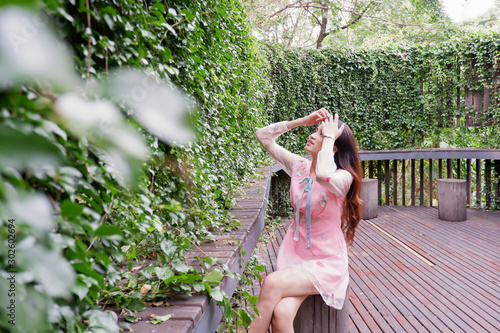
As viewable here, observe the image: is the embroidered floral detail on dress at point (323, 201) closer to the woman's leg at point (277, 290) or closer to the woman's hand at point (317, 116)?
the woman's leg at point (277, 290)

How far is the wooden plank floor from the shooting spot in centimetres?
284

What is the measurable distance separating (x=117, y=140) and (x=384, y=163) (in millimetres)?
9036

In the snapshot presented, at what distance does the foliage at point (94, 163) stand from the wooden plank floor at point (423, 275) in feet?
6.56

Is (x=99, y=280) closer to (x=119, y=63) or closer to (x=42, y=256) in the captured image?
(x=42, y=256)

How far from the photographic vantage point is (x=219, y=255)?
158 cm

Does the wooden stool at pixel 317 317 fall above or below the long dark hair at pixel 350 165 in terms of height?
below

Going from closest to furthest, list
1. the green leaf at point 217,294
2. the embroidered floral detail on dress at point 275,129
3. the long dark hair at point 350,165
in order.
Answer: the green leaf at point 217,294 → the long dark hair at point 350,165 → the embroidered floral detail on dress at point 275,129

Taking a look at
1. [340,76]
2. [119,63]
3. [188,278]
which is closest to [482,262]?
[188,278]

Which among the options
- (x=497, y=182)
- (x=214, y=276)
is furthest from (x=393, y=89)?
(x=214, y=276)

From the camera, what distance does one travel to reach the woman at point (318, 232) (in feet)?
6.47

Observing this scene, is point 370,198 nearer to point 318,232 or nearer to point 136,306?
point 318,232

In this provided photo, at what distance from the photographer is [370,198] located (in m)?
6.78

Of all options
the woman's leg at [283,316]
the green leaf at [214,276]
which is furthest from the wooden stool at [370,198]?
the green leaf at [214,276]

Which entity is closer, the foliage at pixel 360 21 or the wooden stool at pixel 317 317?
the wooden stool at pixel 317 317
